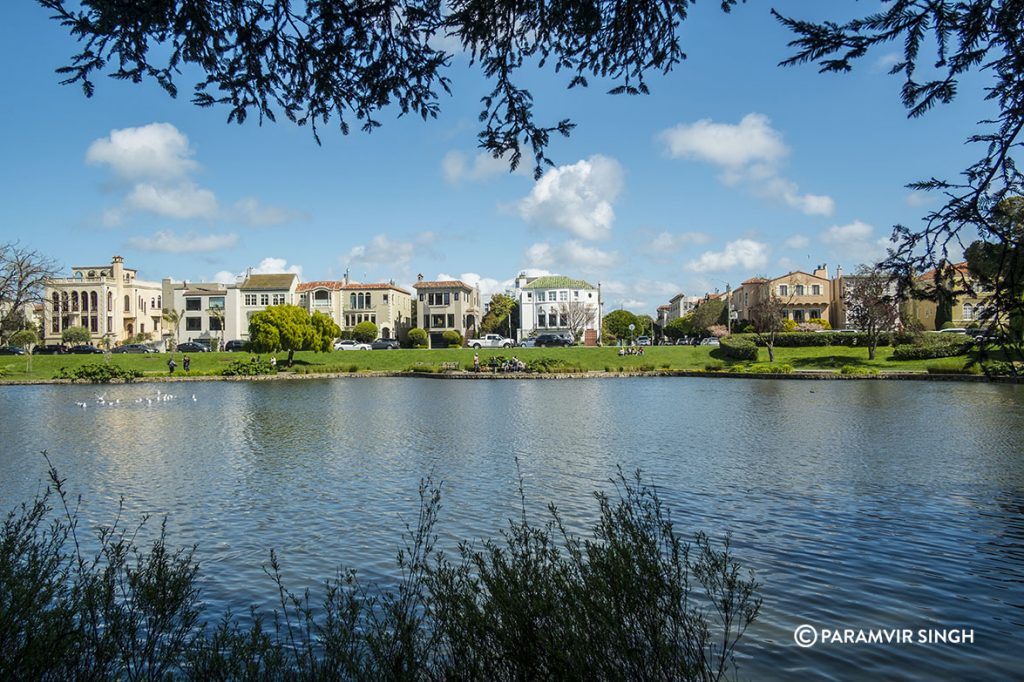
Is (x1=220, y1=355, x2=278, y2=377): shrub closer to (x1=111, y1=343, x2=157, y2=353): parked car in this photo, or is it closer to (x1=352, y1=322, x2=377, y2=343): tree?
(x1=111, y1=343, x2=157, y2=353): parked car

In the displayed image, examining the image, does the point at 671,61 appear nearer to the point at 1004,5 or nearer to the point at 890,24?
the point at 890,24

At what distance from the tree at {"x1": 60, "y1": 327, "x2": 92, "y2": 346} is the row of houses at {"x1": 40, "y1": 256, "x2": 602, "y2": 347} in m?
4.97

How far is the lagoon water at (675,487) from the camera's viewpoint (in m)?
8.41

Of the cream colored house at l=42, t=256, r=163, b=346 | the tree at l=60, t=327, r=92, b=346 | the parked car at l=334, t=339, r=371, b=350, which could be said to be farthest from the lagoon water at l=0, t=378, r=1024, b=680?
the cream colored house at l=42, t=256, r=163, b=346

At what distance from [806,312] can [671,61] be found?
98024mm

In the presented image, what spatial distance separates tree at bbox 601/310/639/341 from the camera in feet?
418

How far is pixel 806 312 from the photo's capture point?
97.1 meters

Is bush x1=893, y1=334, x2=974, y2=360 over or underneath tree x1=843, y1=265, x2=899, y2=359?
underneath

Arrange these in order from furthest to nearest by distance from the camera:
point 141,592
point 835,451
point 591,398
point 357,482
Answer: point 591,398 < point 835,451 < point 357,482 < point 141,592

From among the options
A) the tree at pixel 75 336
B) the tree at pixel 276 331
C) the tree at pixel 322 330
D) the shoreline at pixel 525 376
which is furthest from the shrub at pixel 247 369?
the tree at pixel 75 336

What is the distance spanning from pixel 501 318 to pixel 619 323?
24328 millimetres

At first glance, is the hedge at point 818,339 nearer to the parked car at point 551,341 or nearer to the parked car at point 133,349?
the parked car at point 551,341

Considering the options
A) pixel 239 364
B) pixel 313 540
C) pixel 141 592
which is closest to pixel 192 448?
pixel 313 540

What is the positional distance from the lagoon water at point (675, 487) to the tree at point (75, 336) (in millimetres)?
64006
